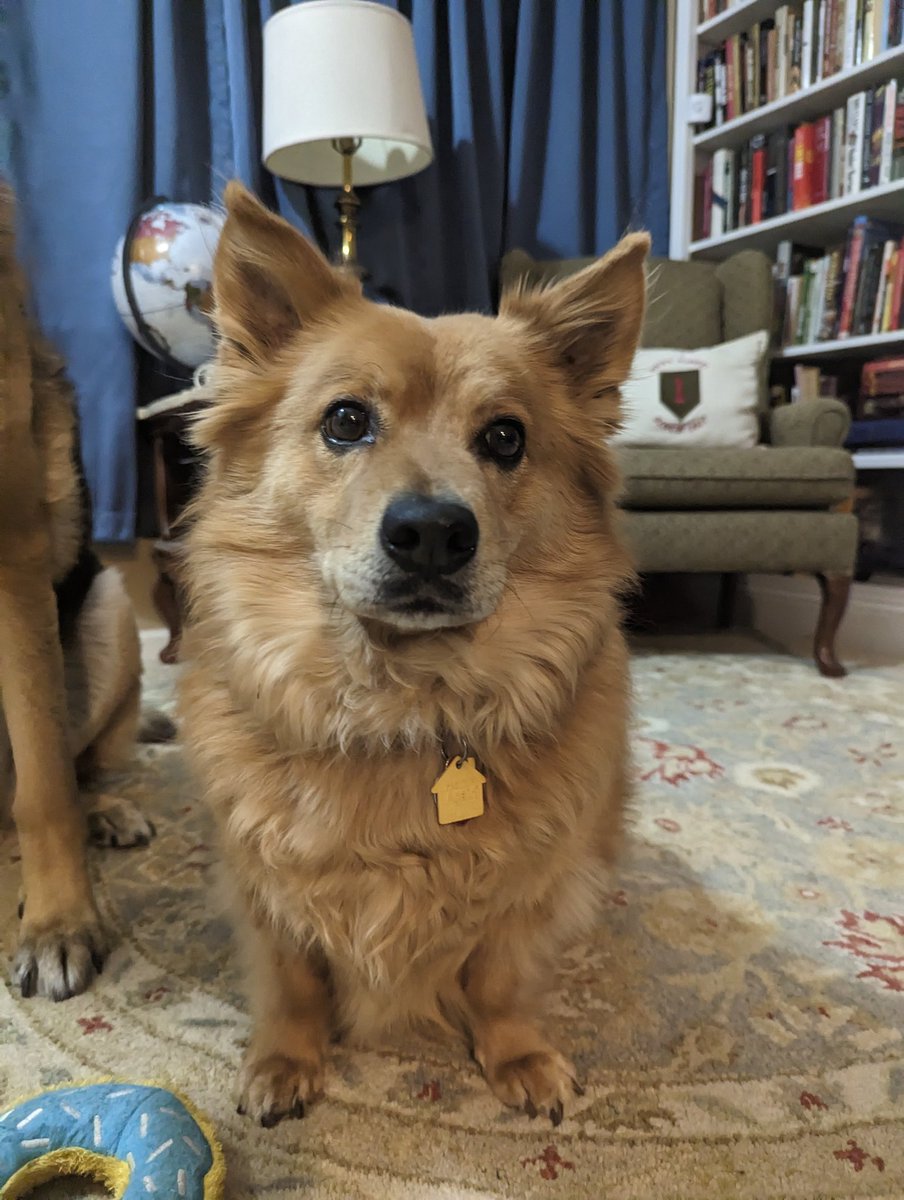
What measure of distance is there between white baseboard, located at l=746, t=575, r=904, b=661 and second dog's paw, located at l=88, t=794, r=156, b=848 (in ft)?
8.67

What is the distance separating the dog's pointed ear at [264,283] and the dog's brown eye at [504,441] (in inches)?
12.7

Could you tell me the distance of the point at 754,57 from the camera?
345 cm

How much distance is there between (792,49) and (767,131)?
0.31m

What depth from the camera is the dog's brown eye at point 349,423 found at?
3.59 feet

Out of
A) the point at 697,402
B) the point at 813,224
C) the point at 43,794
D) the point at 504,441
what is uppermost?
the point at 813,224

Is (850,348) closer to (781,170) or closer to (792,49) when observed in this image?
(781,170)

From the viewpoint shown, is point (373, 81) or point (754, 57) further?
point (754, 57)

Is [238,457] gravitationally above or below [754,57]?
below

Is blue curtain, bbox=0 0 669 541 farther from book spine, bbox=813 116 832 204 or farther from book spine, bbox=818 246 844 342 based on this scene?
book spine, bbox=818 246 844 342

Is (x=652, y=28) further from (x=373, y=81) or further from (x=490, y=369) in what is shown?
(x=490, y=369)

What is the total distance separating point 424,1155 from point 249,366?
1.05m

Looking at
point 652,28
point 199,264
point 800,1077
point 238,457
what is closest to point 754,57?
point 652,28

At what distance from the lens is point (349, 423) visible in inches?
43.2

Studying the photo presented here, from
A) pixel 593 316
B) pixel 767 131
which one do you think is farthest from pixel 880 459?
pixel 593 316
